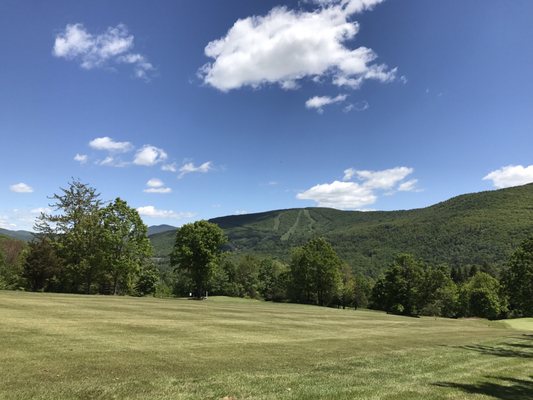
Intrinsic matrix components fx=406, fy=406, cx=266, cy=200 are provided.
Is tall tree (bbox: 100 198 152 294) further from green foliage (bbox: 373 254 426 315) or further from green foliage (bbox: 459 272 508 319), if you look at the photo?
green foliage (bbox: 459 272 508 319)

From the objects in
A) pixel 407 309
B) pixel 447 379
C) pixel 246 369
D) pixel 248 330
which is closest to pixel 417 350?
pixel 447 379

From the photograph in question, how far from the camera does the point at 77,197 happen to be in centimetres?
6581

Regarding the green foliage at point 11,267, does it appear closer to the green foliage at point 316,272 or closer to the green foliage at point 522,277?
the green foliage at point 316,272

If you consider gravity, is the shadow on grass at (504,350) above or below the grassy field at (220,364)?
below

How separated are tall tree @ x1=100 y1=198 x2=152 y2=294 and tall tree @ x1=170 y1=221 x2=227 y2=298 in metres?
8.85

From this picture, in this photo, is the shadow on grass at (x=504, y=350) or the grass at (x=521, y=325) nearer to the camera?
the shadow on grass at (x=504, y=350)

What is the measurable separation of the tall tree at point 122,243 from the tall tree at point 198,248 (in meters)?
→ 8.85

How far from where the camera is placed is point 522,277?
63.7 meters

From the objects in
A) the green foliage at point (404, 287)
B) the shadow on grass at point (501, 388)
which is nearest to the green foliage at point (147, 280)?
the green foliage at point (404, 287)

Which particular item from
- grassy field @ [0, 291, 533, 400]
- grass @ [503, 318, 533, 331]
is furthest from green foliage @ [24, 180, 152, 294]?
grass @ [503, 318, 533, 331]

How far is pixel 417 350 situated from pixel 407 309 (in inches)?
3151

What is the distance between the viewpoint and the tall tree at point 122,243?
60875 mm

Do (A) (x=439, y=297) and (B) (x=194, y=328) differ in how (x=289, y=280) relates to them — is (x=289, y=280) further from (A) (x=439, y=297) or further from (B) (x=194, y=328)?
(B) (x=194, y=328)

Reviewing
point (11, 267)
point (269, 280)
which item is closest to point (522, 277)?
point (11, 267)
